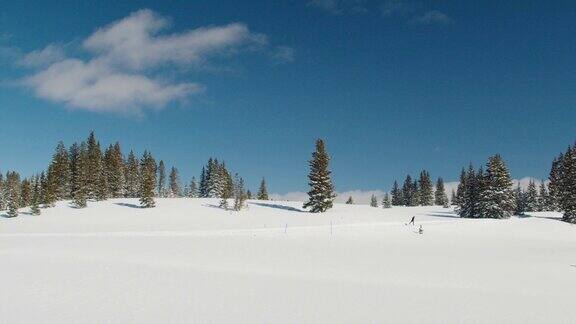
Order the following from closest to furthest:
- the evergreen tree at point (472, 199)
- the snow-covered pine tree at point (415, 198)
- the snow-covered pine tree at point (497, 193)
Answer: the snow-covered pine tree at point (497, 193) < the evergreen tree at point (472, 199) < the snow-covered pine tree at point (415, 198)

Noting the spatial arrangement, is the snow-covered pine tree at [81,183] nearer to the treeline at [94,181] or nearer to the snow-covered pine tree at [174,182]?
the treeline at [94,181]

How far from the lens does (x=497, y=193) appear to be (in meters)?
66.6

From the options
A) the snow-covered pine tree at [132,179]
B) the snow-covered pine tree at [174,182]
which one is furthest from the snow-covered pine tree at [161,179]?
the snow-covered pine tree at [132,179]

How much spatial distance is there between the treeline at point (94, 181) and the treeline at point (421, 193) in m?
44.1

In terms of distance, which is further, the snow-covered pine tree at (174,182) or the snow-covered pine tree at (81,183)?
the snow-covered pine tree at (174,182)

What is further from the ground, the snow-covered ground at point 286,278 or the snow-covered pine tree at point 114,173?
the snow-covered pine tree at point 114,173

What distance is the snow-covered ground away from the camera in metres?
14.9

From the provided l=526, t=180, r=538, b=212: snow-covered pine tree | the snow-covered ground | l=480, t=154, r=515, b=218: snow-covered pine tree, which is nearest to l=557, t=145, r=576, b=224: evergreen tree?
l=480, t=154, r=515, b=218: snow-covered pine tree

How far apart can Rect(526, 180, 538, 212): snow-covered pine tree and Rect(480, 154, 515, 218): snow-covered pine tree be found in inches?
2322

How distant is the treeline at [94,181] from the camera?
72750 mm

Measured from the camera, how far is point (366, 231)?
49531 millimetres

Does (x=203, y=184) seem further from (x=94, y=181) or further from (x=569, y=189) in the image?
(x=569, y=189)

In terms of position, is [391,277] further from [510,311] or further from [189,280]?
[189,280]

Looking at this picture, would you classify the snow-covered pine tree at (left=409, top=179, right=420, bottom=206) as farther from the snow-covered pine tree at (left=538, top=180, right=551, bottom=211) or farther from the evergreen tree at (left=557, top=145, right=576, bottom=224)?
the evergreen tree at (left=557, top=145, right=576, bottom=224)
